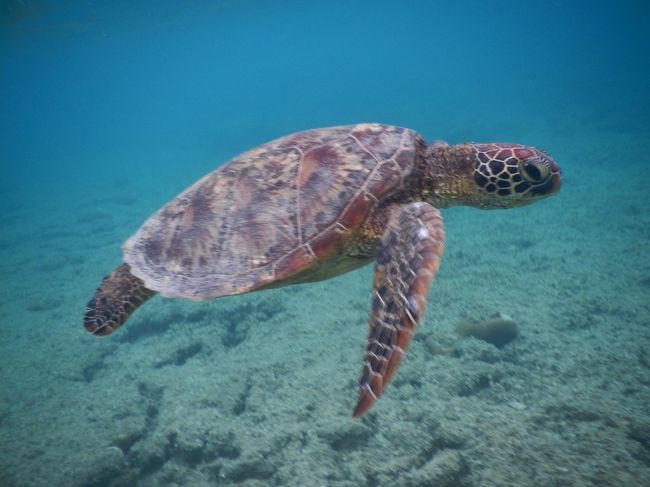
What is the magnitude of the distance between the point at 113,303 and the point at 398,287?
11.2ft

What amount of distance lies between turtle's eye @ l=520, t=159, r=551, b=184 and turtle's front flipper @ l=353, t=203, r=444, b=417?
1.07 meters

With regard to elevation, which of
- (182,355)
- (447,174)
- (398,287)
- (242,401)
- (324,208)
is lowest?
(182,355)

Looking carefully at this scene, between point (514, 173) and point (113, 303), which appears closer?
point (514, 173)

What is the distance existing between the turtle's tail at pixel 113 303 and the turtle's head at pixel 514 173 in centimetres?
375

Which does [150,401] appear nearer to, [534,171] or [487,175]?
[487,175]

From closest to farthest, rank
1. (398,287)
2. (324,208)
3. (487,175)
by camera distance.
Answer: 1. (398,287)
2. (324,208)
3. (487,175)

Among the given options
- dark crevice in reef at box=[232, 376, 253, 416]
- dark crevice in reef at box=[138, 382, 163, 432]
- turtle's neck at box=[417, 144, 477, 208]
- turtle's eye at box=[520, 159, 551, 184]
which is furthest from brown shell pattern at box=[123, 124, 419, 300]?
dark crevice in reef at box=[138, 382, 163, 432]

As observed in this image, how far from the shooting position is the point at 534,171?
3496 mm

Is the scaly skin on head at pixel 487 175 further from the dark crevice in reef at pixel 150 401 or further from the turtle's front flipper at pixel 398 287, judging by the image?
the dark crevice in reef at pixel 150 401

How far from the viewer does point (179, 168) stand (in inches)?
1156

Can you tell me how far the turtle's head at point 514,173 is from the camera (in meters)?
3.51

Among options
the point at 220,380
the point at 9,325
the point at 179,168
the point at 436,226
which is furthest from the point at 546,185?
the point at 179,168

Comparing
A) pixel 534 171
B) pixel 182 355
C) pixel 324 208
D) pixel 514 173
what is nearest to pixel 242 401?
pixel 182 355

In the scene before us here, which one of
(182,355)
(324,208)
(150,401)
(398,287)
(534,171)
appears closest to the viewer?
(398,287)
